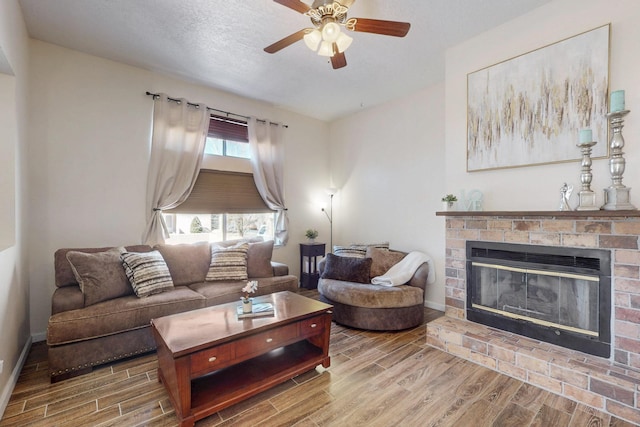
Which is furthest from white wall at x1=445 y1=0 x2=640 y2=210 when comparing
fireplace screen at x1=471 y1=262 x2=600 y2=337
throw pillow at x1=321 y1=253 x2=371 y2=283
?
throw pillow at x1=321 y1=253 x2=371 y2=283

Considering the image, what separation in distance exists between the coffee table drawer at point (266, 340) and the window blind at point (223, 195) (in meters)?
2.35

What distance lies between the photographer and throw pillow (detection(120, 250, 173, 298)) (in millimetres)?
2688

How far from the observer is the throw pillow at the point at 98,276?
248 centimetres

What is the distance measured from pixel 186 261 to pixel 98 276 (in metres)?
0.86

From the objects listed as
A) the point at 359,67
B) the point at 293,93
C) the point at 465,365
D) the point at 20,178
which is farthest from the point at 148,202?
the point at 465,365

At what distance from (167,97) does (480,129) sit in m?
3.55

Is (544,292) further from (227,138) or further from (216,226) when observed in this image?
(227,138)

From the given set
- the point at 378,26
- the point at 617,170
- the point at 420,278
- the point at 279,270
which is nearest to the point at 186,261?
the point at 279,270

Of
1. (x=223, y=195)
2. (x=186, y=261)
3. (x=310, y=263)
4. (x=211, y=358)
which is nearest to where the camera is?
(x=211, y=358)

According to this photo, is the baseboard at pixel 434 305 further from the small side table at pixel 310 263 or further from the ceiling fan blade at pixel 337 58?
the ceiling fan blade at pixel 337 58

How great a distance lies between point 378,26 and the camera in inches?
77.4

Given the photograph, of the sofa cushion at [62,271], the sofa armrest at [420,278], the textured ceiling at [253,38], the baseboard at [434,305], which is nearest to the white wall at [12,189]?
the sofa cushion at [62,271]

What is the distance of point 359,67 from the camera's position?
3.28 metres

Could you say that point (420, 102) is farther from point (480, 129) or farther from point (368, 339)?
point (368, 339)
